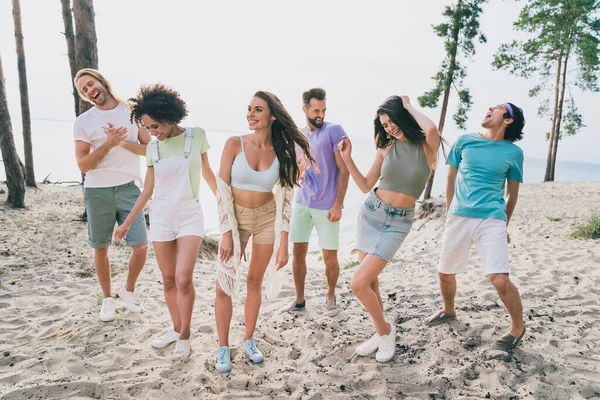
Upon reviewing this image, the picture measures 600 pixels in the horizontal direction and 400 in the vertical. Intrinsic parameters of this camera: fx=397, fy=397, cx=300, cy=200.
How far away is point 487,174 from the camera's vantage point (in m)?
3.34

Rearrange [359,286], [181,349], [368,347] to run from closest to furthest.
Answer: [359,286] → [181,349] → [368,347]

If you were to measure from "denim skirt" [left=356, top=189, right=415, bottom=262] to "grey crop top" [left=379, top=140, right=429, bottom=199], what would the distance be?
0.17 meters

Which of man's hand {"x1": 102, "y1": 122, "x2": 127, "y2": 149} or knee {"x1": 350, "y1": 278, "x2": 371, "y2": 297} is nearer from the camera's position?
knee {"x1": 350, "y1": 278, "x2": 371, "y2": 297}

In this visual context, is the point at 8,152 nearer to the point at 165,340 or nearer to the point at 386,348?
the point at 165,340

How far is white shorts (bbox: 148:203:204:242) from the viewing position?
10.3 feet

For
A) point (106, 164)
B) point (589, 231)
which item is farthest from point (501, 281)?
point (589, 231)

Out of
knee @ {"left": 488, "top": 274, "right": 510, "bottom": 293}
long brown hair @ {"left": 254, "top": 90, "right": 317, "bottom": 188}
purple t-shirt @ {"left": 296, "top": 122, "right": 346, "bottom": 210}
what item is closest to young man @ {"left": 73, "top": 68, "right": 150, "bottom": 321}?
long brown hair @ {"left": 254, "top": 90, "right": 317, "bottom": 188}

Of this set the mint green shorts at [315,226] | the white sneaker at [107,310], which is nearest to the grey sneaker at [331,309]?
the mint green shorts at [315,226]

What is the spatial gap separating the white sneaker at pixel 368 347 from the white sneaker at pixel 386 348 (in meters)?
0.06

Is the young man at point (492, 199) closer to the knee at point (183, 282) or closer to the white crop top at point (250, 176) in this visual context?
the white crop top at point (250, 176)

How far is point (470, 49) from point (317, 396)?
1511 cm

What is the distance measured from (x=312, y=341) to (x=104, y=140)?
8.76ft

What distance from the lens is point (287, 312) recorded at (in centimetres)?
434

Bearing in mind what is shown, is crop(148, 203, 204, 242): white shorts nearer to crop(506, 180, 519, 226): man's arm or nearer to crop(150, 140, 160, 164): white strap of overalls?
crop(150, 140, 160, 164): white strap of overalls
